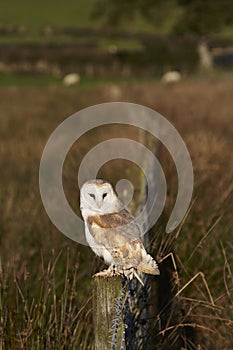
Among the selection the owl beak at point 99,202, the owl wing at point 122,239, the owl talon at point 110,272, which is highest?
the owl beak at point 99,202

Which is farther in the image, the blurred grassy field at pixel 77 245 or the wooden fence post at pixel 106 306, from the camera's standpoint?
the blurred grassy field at pixel 77 245

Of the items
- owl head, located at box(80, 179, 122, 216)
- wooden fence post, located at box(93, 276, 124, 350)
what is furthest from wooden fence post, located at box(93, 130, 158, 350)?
owl head, located at box(80, 179, 122, 216)

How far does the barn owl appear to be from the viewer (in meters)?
2.33

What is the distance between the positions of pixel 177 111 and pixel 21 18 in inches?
1848

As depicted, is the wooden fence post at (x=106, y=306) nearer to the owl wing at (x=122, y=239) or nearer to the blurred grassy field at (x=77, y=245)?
the owl wing at (x=122, y=239)

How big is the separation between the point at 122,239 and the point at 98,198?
0.55 ft

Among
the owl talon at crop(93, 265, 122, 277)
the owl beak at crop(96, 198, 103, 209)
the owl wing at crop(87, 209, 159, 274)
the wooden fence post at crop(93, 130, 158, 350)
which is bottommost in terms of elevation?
the wooden fence post at crop(93, 130, 158, 350)

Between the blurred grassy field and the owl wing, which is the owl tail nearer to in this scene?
the owl wing

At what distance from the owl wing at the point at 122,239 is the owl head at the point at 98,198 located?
23 mm

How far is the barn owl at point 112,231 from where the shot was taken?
2334 mm

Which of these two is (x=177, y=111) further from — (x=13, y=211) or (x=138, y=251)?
(x=138, y=251)

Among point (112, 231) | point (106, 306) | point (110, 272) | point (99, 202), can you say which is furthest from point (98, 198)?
point (106, 306)

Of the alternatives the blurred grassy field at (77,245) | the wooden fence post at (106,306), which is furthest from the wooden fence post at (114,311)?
the blurred grassy field at (77,245)

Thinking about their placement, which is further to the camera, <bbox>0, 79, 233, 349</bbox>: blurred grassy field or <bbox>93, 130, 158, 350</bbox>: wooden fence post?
<bbox>0, 79, 233, 349</bbox>: blurred grassy field
